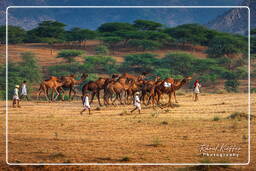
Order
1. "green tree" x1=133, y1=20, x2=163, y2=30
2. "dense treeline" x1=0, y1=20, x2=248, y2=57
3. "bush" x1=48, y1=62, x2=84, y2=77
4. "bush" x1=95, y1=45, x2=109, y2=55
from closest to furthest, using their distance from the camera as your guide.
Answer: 1. "bush" x1=48, y1=62, x2=84, y2=77
2. "bush" x1=95, y1=45, x2=109, y2=55
3. "dense treeline" x1=0, y1=20, x2=248, y2=57
4. "green tree" x1=133, y1=20, x2=163, y2=30

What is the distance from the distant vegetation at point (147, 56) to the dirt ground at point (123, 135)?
996 centimetres

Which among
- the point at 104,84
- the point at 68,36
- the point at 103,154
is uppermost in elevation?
the point at 68,36

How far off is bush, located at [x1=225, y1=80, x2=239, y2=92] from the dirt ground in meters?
10.0

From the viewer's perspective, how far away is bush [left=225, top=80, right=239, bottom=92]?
30.3 m

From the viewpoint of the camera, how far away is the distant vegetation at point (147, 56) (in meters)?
31.8

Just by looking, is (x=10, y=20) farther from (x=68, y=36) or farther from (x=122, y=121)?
(x=68, y=36)

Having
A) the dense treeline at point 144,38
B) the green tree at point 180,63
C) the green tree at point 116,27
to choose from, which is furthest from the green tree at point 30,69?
the green tree at point 116,27

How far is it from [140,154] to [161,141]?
140 cm

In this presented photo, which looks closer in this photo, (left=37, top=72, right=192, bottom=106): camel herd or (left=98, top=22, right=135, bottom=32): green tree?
(left=37, top=72, right=192, bottom=106): camel herd

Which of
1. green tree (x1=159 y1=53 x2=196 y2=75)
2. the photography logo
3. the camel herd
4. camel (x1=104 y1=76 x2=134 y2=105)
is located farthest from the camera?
green tree (x1=159 y1=53 x2=196 y2=75)

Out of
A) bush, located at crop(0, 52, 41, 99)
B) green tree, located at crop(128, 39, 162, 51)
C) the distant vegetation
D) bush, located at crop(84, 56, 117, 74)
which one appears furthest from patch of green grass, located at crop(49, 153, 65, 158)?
green tree, located at crop(128, 39, 162, 51)

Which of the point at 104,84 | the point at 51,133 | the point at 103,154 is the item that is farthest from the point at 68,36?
the point at 103,154

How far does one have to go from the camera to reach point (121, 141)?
42.4ft

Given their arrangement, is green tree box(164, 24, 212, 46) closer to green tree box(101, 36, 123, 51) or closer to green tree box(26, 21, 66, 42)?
green tree box(101, 36, 123, 51)
